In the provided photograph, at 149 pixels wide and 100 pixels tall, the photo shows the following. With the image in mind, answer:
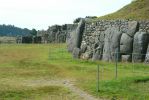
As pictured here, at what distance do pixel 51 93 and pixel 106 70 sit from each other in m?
10.2

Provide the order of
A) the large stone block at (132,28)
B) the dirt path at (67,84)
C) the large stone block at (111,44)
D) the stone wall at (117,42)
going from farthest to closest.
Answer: the large stone block at (111,44) → the large stone block at (132,28) → the stone wall at (117,42) → the dirt path at (67,84)

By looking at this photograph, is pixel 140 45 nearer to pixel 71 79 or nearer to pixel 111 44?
pixel 111 44

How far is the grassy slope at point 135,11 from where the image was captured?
137ft

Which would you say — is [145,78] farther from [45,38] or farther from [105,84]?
[45,38]

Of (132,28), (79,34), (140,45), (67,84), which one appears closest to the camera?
(67,84)

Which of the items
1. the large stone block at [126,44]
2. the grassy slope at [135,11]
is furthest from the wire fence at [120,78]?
the grassy slope at [135,11]

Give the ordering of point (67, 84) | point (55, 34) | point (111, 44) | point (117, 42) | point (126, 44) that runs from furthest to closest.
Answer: point (55, 34), point (111, 44), point (117, 42), point (126, 44), point (67, 84)

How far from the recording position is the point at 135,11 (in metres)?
44.3

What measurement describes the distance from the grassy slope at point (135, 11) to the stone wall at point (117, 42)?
1.69 m

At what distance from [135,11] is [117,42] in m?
6.44

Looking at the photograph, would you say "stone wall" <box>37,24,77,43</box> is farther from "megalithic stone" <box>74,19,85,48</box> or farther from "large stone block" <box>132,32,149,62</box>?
"large stone block" <box>132,32,149,62</box>

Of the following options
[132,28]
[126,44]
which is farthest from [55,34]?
[126,44]

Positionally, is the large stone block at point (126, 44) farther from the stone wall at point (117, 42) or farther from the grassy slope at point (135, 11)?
the grassy slope at point (135, 11)

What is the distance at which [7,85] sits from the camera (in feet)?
82.9
